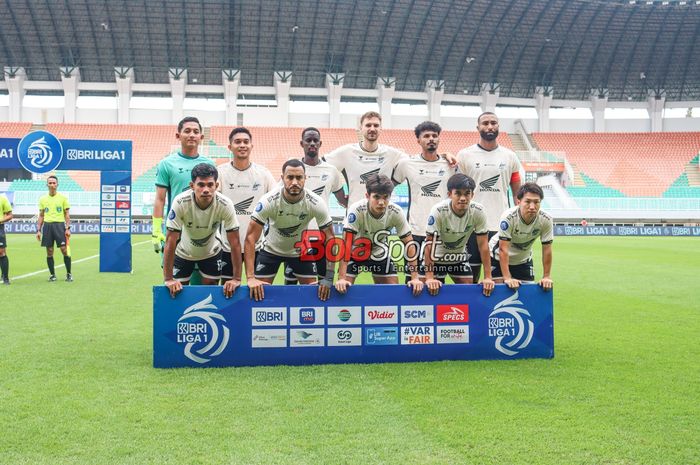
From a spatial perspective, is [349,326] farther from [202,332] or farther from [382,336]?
[202,332]

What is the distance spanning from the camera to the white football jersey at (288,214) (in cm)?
561

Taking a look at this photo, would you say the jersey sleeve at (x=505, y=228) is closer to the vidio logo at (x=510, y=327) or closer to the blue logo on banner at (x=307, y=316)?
the vidio logo at (x=510, y=327)

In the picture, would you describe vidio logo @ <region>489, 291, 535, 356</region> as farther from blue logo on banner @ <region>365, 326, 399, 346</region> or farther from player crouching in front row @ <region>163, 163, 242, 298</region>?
player crouching in front row @ <region>163, 163, 242, 298</region>

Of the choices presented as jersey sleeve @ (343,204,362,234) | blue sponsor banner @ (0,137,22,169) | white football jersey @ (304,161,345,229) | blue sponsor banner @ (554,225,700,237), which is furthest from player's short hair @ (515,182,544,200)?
blue sponsor banner @ (554,225,700,237)

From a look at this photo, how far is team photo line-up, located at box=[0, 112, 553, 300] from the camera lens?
5.54 meters

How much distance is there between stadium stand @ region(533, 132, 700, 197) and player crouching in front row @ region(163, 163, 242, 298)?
4248cm

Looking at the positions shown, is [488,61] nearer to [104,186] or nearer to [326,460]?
[104,186]

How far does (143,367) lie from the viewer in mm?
5391

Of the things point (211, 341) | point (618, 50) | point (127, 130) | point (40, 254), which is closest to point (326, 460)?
point (211, 341)

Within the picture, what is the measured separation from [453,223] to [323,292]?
142cm

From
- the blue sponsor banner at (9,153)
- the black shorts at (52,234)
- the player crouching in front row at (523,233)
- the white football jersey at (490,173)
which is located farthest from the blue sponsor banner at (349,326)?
the blue sponsor banner at (9,153)

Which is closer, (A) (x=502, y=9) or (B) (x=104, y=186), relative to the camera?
(B) (x=104, y=186)

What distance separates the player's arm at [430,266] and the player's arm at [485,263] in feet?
1.35

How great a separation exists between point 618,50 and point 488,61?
9.08 metres
